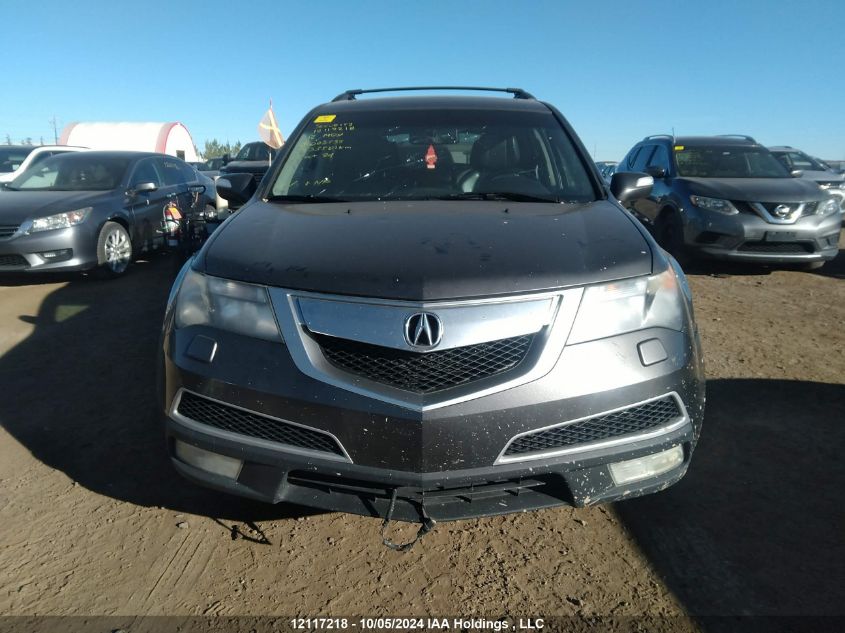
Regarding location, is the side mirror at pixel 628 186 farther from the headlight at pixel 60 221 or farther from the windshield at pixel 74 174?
the windshield at pixel 74 174

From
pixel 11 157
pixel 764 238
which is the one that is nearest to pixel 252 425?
pixel 764 238

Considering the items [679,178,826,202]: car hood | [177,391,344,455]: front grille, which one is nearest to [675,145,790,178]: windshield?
[679,178,826,202]: car hood

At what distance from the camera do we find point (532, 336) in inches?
76.5

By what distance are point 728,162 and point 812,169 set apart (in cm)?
586

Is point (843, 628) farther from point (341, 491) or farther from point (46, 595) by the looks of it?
point (46, 595)

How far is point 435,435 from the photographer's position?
6.10 ft

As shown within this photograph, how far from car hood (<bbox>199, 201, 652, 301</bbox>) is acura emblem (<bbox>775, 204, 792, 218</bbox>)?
17.3 feet

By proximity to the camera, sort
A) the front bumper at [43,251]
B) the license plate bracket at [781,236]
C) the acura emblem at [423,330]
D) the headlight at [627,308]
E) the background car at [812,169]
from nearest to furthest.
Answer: the acura emblem at [423,330], the headlight at [627,308], the front bumper at [43,251], the license plate bracket at [781,236], the background car at [812,169]

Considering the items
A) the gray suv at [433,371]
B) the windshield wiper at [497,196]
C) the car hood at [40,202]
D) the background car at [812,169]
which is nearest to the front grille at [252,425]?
the gray suv at [433,371]

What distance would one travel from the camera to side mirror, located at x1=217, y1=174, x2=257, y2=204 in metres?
3.43

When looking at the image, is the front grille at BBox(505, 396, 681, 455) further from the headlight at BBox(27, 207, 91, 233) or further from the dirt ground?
the headlight at BBox(27, 207, 91, 233)

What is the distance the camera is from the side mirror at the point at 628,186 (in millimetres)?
3293

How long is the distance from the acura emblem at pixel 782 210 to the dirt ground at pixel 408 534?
12.5 ft

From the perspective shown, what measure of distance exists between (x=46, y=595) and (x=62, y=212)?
18.7ft
